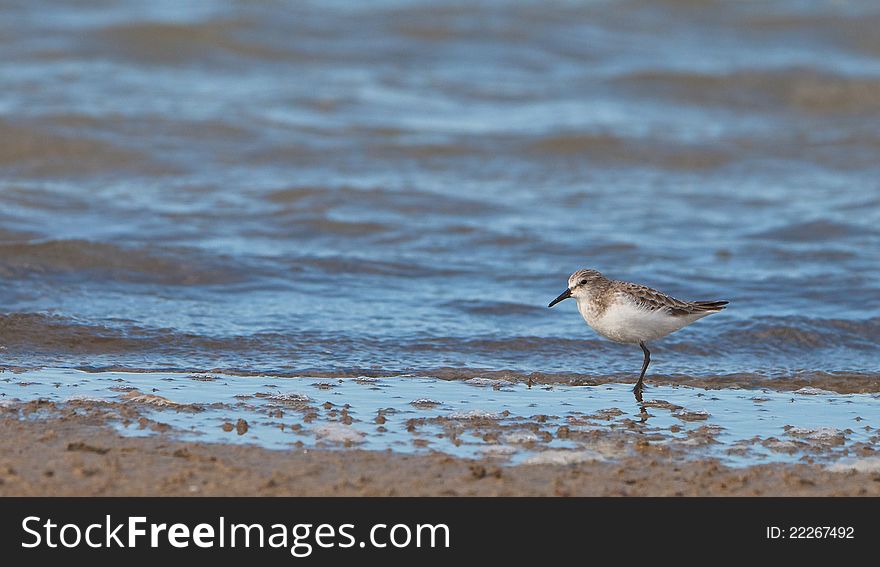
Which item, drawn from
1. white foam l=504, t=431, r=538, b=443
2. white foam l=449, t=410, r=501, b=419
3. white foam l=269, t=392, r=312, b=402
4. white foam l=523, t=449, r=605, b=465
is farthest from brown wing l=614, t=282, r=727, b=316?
white foam l=269, t=392, r=312, b=402

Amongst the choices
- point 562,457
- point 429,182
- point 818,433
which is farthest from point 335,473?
point 429,182

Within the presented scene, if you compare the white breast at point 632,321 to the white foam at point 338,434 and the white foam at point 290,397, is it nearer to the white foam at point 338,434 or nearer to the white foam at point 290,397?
the white foam at point 290,397

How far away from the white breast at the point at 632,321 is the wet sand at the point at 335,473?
1389 millimetres

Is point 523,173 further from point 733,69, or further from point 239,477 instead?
point 239,477

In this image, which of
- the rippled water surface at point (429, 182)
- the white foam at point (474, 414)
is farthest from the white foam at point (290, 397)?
the rippled water surface at point (429, 182)

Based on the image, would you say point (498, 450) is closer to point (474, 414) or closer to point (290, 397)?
point (474, 414)

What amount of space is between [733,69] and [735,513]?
12.7m

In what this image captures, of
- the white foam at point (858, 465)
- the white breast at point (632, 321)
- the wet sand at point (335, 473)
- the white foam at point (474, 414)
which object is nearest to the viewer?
the wet sand at point (335, 473)

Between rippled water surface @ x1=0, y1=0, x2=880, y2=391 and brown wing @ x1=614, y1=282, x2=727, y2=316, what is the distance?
0.61 m

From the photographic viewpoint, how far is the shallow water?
487 centimetres

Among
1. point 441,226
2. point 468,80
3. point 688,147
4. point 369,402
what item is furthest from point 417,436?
point 468,80

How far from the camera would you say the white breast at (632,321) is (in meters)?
6.20

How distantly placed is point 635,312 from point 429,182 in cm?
591

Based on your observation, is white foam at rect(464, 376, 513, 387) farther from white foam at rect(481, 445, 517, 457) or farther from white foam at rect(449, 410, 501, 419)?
white foam at rect(481, 445, 517, 457)
